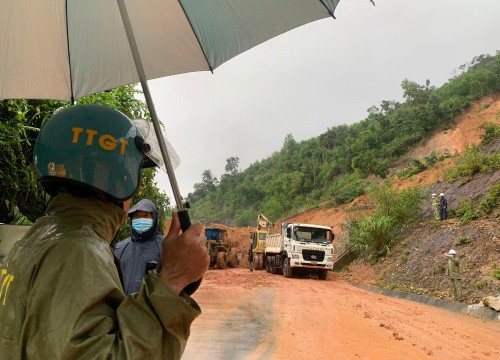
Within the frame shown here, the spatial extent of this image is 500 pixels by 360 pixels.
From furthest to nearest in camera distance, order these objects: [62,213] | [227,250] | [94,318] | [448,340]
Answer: [227,250] < [448,340] < [62,213] < [94,318]

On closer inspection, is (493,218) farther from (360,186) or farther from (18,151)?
(360,186)

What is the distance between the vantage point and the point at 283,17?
2.41 metres

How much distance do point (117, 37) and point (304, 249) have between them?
1686 centimetres

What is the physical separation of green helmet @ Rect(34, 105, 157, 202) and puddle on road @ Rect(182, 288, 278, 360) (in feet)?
15.3

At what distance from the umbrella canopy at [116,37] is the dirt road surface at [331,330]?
4.12 meters

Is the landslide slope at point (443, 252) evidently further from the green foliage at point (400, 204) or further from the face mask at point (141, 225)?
the face mask at point (141, 225)

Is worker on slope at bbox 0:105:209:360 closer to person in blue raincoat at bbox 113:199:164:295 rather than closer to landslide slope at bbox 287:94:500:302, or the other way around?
person in blue raincoat at bbox 113:199:164:295

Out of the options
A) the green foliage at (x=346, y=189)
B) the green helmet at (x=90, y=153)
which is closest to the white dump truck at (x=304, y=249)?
the green helmet at (x=90, y=153)

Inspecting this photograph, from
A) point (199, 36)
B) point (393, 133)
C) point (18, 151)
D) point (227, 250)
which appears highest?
point (393, 133)

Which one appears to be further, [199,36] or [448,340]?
[448,340]

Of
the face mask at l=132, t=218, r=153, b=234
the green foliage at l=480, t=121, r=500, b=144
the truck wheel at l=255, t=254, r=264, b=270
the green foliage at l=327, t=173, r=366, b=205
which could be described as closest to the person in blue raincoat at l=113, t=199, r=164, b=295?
the face mask at l=132, t=218, r=153, b=234

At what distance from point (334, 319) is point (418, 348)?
7.62 ft

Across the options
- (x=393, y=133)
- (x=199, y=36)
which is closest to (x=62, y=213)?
(x=199, y=36)

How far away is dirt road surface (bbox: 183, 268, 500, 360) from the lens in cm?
598
